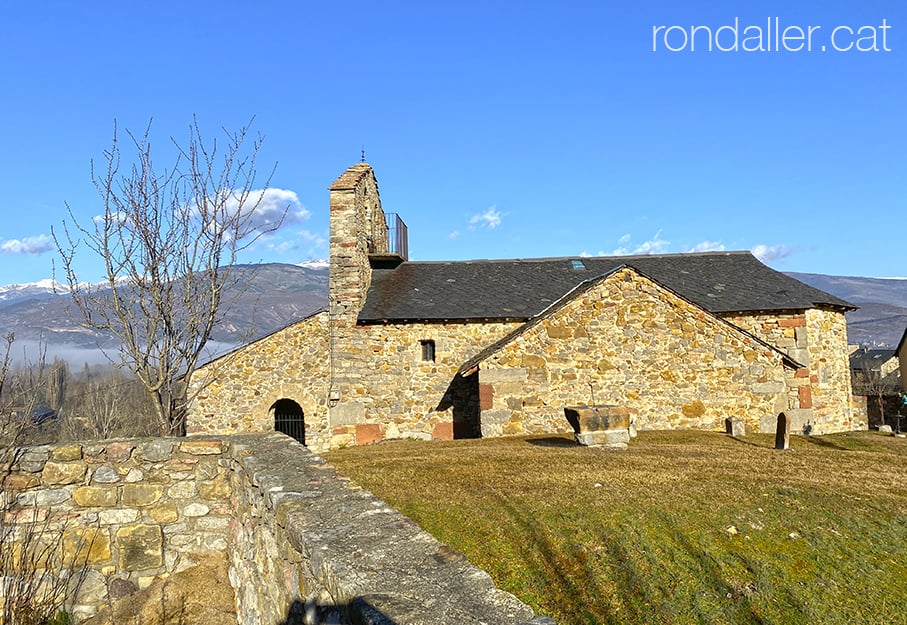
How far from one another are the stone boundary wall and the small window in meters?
10.3

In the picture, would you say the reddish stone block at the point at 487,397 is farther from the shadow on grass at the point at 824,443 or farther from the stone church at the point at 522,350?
the shadow on grass at the point at 824,443

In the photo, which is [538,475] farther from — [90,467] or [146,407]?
[146,407]

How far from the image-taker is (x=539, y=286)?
62.7 feet

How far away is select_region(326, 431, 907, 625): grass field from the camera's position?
4.63 m

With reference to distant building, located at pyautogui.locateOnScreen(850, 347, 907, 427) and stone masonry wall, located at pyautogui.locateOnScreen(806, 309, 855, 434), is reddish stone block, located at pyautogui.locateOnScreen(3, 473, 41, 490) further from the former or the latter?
distant building, located at pyautogui.locateOnScreen(850, 347, 907, 427)

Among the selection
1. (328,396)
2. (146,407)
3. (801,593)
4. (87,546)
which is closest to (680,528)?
(801,593)

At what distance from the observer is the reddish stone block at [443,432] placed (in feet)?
55.8

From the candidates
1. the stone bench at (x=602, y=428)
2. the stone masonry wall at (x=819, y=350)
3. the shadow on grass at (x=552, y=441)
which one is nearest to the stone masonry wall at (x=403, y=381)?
the shadow on grass at (x=552, y=441)

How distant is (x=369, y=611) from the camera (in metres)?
2.44

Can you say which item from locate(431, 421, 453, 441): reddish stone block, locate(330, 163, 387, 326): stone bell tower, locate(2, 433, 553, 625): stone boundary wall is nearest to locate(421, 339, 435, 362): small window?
locate(431, 421, 453, 441): reddish stone block

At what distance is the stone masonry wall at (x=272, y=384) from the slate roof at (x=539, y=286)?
197 cm

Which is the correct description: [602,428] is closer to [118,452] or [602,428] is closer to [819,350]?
[118,452]

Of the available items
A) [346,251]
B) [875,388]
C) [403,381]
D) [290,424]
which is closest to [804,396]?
[403,381]

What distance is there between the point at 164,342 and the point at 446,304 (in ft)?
31.1
